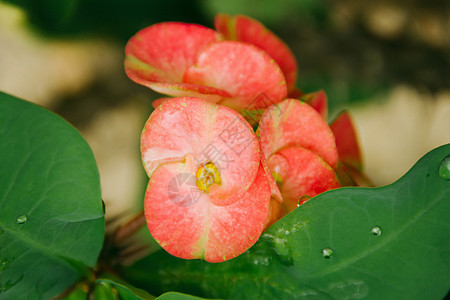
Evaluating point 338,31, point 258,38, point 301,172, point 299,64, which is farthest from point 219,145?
point 338,31

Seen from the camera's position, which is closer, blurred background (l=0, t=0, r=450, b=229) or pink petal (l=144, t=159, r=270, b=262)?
pink petal (l=144, t=159, r=270, b=262)

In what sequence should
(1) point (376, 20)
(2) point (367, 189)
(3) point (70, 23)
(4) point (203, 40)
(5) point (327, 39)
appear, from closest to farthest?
(2) point (367, 189) → (4) point (203, 40) → (3) point (70, 23) → (5) point (327, 39) → (1) point (376, 20)

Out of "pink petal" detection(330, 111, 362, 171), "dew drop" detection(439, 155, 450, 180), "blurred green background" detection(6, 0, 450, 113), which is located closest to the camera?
"dew drop" detection(439, 155, 450, 180)

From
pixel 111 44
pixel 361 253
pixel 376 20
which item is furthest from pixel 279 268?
pixel 376 20

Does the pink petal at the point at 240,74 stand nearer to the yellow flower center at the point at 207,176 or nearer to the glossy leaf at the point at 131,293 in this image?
the yellow flower center at the point at 207,176

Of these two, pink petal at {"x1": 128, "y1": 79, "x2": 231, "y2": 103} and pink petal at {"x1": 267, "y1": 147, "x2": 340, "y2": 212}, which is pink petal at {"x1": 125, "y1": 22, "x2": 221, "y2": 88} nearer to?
pink petal at {"x1": 128, "y1": 79, "x2": 231, "y2": 103}

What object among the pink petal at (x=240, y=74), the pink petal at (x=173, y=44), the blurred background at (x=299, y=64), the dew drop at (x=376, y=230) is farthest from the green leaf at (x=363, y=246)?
the blurred background at (x=299, y=64)

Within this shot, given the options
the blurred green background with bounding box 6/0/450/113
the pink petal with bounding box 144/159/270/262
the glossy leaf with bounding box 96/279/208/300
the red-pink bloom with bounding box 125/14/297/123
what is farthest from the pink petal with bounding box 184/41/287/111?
the blurred green background with bounding box 6/0/450/113

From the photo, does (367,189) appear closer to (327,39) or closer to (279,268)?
(279,268)
